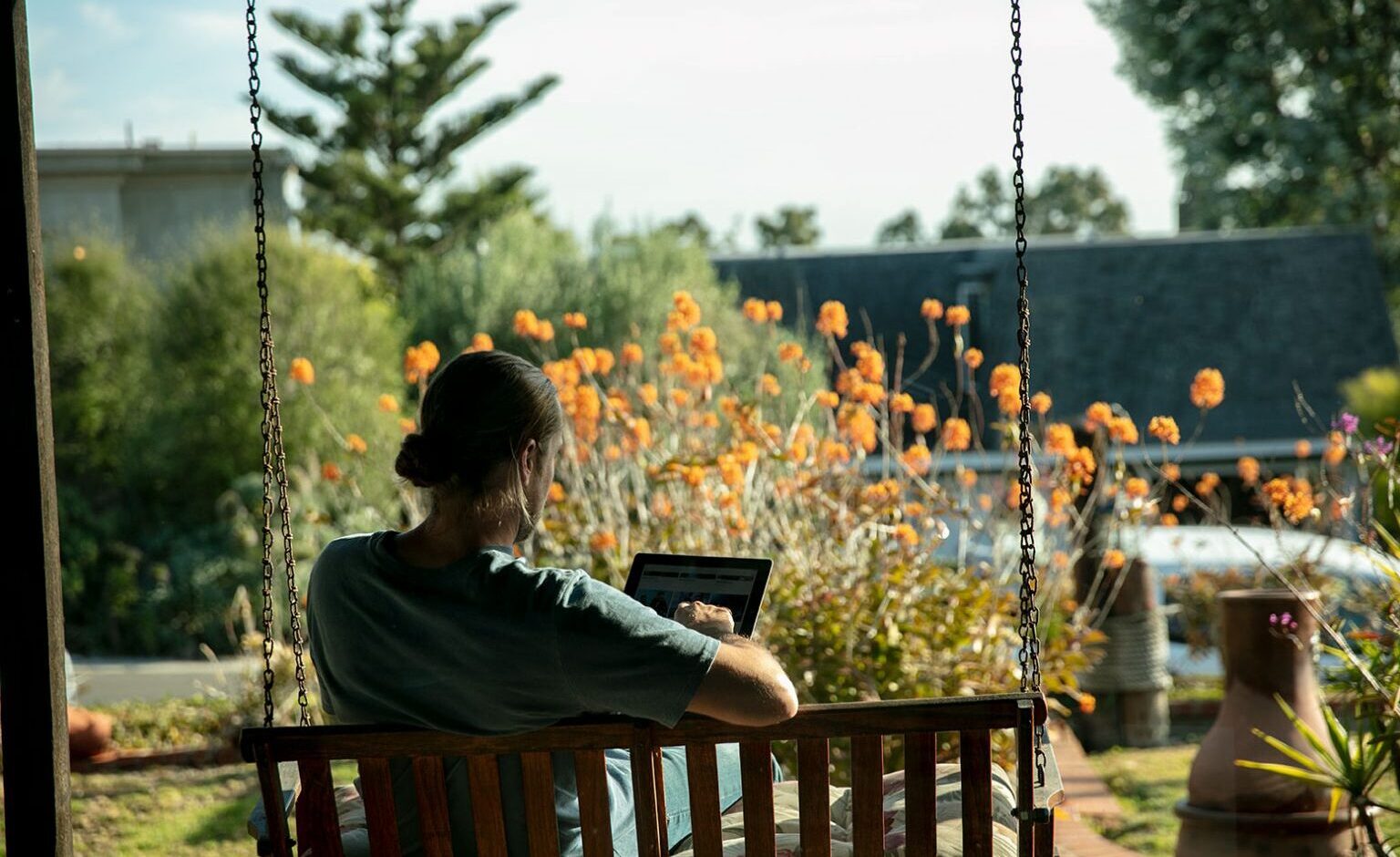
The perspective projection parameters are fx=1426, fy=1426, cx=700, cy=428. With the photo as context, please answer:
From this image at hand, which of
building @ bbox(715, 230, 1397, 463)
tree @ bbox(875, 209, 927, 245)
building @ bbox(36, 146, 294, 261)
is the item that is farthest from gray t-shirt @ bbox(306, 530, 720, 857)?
tree @ bbox(875, 209, 927, 245)

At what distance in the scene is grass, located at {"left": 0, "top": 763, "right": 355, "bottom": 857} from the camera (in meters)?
4.47

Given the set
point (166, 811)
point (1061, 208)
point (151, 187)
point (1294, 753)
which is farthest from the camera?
point (1061, 208)

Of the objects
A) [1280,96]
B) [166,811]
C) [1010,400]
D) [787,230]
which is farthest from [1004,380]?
[787,230]

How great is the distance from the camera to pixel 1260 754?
144 inches

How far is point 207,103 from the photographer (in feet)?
55.9

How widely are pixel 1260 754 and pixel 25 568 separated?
292 cm

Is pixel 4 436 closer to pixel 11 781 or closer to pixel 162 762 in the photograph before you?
pixel 11 781

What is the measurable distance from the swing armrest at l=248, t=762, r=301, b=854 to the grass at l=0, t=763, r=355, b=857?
2.52m

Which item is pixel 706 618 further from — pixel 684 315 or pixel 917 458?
pixel 684 315

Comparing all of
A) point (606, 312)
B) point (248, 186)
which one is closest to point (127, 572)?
point (606, 312)

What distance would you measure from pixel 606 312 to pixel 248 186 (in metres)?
7.16

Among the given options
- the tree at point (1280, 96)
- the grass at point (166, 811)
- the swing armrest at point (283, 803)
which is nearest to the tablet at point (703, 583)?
the swing armrest at point (283, 803)

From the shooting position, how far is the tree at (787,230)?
3278 centimetres

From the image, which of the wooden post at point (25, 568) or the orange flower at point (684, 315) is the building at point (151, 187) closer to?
the orange flower at point (684, 315)
